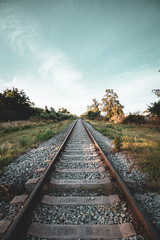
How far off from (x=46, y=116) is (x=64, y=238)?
68.6 feet

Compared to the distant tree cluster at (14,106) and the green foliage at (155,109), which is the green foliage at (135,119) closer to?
the green foliage at (155,109)

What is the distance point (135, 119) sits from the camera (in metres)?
13.9

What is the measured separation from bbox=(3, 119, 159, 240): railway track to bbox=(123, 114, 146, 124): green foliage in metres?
13.0

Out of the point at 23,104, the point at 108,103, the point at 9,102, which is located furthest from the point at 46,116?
the point at 108,103

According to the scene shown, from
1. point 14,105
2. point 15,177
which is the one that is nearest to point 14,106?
point 14,105

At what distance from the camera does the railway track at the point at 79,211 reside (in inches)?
50.6

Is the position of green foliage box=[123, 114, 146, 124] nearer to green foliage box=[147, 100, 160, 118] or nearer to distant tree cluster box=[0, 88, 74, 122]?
green foliage box=[147, 100, 160, 118]

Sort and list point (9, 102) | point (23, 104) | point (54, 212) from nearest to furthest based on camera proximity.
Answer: point (54, 212), point (9, 102), point (23, 104)

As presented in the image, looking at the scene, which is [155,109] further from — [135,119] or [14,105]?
[14,105]

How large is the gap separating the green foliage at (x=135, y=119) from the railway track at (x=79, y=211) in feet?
42.6

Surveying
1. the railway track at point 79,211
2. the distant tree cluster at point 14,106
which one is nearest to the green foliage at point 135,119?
the railway track at point 79,211

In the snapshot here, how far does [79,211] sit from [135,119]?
48.2ft

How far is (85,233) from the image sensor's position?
130 cm

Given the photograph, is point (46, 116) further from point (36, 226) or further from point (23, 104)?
point (36, 226)
